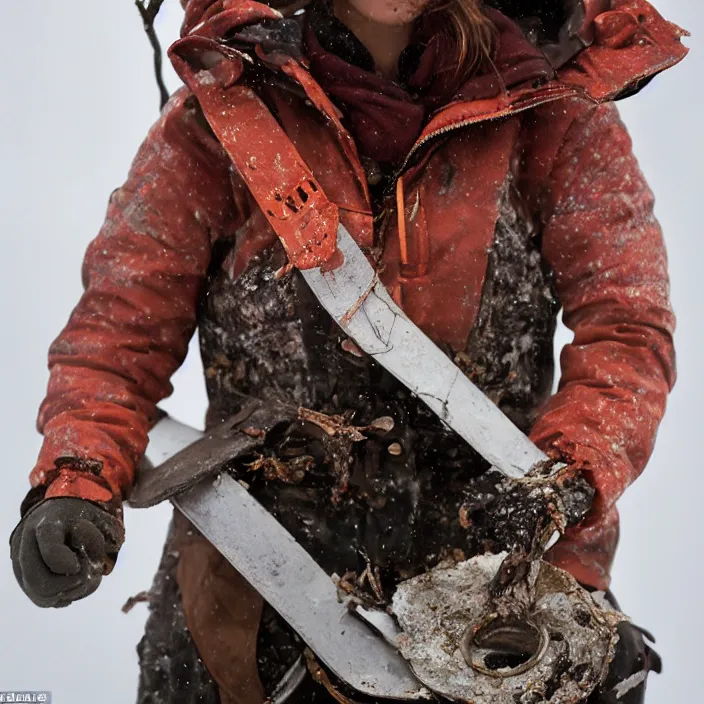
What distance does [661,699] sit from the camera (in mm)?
2676

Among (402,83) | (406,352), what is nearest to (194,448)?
(406,352)

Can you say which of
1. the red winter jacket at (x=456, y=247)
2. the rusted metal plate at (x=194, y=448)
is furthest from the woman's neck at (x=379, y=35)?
the rusted metal plate at (x=194, y=448)

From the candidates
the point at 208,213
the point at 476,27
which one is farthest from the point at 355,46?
the point at 208,213

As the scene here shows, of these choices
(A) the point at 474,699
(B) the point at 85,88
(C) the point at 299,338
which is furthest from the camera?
(B) the point at 85,88

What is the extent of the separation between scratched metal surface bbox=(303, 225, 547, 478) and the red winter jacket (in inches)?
1.9

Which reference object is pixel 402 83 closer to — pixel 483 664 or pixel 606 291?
pixel 606 291

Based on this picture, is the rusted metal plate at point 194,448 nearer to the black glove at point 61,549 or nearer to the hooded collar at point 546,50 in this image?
the black glove at point 61,549

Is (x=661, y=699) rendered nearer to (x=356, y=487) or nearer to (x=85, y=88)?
(x=356, y=487)

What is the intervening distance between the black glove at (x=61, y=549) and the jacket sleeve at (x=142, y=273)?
0.13m

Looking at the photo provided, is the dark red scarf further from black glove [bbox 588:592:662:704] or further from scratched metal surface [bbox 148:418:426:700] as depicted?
black glove [bbox 588:592:662:704]

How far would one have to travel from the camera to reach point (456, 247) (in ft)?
5.63

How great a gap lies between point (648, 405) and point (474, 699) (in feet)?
1.45

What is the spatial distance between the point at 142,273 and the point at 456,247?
1.35 feet

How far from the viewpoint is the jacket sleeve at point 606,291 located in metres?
1.71
